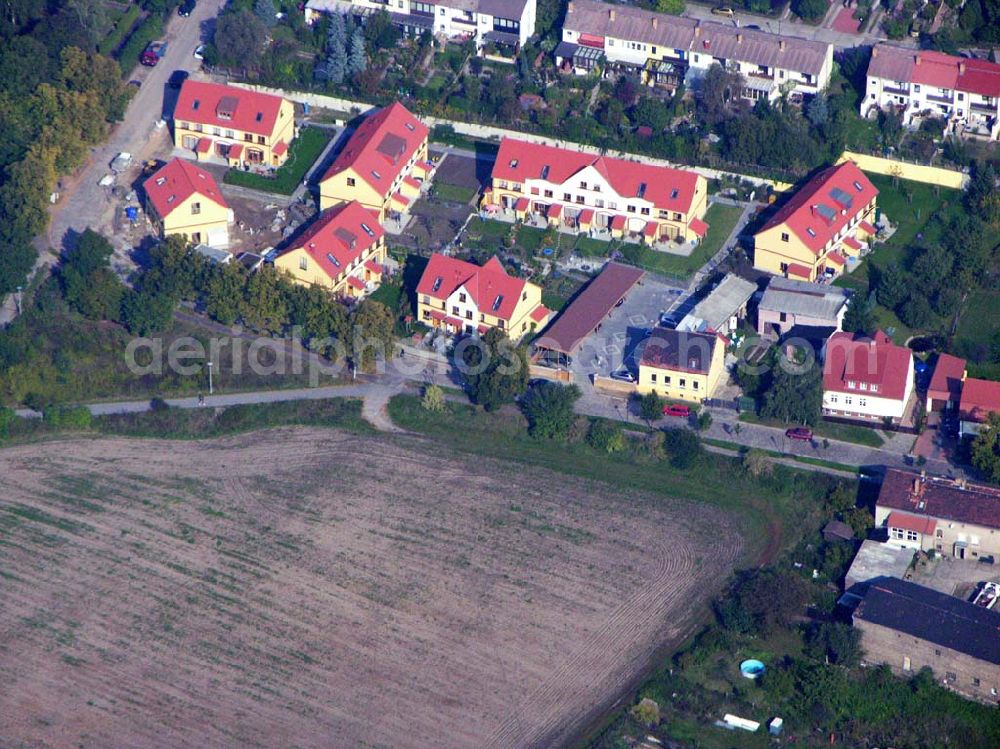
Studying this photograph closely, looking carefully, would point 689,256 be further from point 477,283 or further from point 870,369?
point 870,369

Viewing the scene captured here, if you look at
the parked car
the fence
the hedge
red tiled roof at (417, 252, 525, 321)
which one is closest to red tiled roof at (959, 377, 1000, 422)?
the fence

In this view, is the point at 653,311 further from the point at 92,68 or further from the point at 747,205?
the point at 92,68

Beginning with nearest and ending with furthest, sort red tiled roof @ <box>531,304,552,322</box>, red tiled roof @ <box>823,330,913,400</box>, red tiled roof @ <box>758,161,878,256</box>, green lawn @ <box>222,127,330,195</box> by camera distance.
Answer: red tiled roof @ <box>823,330,913,400</box> < red tiled roof @ <box>531,304,552,322</box> < red tiled roof @ <box>758,161,878,256</box> < green lawn @ <box>222,127,330,195</box>

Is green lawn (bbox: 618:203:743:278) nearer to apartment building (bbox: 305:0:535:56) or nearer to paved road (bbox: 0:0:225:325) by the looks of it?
apartment building (bbox: 305:0:535:56)

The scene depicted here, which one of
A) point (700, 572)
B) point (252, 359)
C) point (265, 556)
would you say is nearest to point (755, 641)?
point (700, 572)

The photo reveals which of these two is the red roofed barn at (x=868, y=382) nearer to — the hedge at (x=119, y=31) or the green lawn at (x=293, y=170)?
the green lawn at (x=293, y=170)

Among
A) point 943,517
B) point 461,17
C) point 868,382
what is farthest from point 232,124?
point 943,517

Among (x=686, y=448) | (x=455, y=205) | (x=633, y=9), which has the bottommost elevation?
(x=686, y=448)
